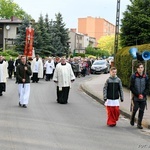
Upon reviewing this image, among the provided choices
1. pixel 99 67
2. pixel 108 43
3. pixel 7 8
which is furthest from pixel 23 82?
pixel 108 43

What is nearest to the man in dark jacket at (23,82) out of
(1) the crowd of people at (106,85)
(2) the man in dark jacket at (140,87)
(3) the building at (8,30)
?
(1) the crowd of people at (106,85)

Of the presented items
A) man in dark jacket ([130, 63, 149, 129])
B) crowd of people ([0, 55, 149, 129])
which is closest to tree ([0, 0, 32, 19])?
crowd of people ([0, 55, 149, 129])

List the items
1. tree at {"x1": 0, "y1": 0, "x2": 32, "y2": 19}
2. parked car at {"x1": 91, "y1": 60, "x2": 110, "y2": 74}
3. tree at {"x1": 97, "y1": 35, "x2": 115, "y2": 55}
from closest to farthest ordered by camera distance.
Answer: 1. parked car at {"x1": 91, "y1": 60, "x2": 110, "y2": 74}
2. tree at {"x1": 0, "y1": 0, "x2": 32, "y2": 19}
3. tree at {"x1": 97, "y1": 35, "x2": 115, "y2": 55}

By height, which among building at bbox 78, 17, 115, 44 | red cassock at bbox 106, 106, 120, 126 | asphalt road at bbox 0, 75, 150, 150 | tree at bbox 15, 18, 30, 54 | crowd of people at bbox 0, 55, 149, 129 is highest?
building at bbox 78, 17, 115, 44

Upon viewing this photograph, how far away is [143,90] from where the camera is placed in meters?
11.3

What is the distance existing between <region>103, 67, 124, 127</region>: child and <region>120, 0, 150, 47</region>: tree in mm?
17943

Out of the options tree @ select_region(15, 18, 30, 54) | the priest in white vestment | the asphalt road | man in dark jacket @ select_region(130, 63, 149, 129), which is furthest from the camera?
tree @ select_region(15, 18, 30, 54)

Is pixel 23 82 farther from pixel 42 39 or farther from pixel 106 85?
pixel 42 39

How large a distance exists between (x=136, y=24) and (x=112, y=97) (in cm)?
1856

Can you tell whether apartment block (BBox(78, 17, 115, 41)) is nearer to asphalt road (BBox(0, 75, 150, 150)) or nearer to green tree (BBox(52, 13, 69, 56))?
green tree (BBox(52, 13, 69, 56))

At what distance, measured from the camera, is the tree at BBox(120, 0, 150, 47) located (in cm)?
2930

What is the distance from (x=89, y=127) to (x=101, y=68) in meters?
33.9

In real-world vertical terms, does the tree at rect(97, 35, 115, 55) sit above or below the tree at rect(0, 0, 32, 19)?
below

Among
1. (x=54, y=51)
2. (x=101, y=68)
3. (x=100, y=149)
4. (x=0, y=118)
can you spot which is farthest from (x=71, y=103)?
(x=54, y=51)
